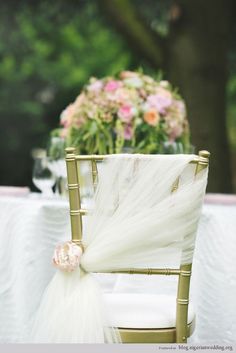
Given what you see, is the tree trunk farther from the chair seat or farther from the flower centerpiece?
the chair seat

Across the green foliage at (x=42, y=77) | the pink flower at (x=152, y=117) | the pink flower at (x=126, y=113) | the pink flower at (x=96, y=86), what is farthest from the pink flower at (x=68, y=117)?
the green foliage at (x=42, y=77)

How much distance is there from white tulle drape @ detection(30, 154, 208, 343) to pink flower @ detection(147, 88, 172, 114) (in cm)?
118

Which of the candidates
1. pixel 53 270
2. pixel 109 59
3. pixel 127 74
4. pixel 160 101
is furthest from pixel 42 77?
pixel 53 270

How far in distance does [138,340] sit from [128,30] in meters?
5.01

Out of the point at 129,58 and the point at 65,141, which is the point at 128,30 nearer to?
the point at 65,141

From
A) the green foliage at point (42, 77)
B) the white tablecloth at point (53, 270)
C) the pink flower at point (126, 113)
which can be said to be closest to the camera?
the white tablecloth at point (53, 270)

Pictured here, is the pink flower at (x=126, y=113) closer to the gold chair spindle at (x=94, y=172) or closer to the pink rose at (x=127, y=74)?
the pink rose at (x=127, y=74)

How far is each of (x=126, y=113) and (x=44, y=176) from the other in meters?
0.47

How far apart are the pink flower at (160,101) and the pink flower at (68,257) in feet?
4.15

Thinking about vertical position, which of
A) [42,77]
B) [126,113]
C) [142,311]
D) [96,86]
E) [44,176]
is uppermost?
[96,86]

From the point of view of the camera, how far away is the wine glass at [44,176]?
3889 mm

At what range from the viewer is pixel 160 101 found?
3.93 meters

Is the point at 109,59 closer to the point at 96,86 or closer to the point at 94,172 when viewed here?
the point at 96,86

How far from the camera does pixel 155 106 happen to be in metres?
3.92
